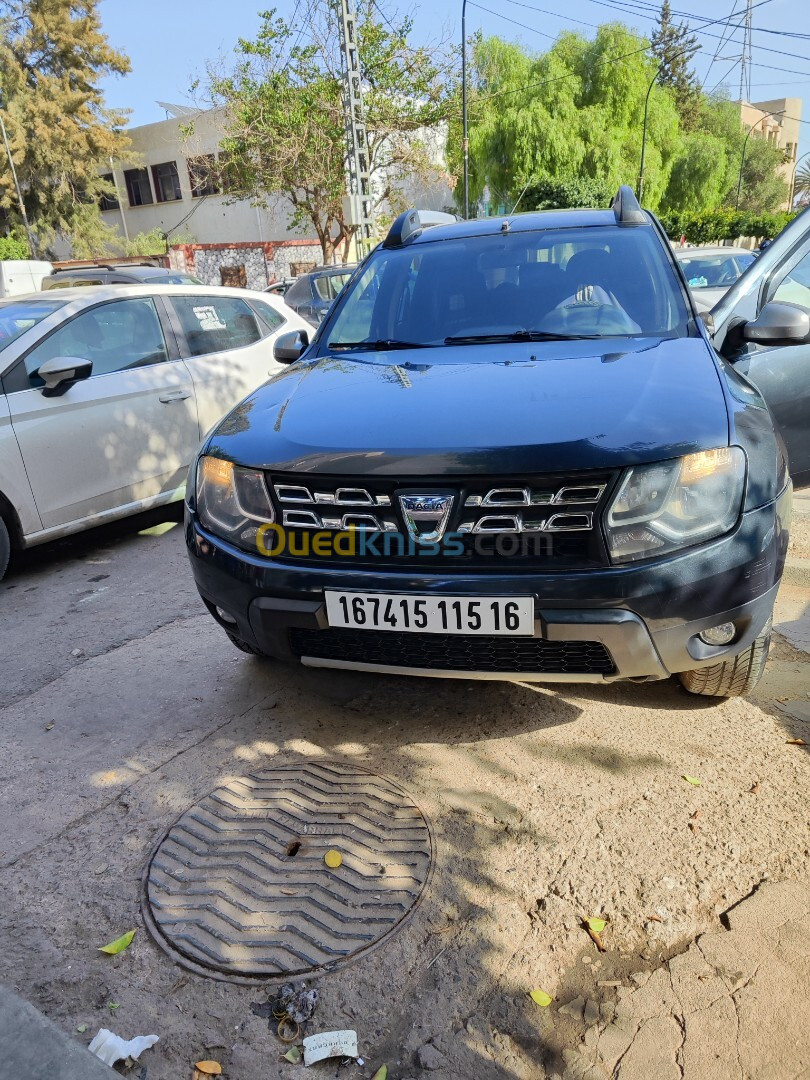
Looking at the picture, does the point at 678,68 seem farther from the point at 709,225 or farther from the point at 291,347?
the point at 291,347

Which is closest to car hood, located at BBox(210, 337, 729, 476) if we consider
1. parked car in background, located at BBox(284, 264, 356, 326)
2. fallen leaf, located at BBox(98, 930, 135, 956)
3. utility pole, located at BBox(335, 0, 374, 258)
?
fallen leaf, located at BBox(98, 930, 135, 956)

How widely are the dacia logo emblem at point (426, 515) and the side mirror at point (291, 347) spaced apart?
1.58m

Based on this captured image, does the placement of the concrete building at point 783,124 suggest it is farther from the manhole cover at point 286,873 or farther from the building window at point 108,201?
the manhole cover at point 286,873

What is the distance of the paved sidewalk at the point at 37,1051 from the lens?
1.55m

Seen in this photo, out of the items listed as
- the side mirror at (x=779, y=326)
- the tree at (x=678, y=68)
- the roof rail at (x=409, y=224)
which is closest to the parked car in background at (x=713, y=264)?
the roof rail at (x=409, y=224)

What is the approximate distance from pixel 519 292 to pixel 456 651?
1.70 m

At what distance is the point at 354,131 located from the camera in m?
16.0

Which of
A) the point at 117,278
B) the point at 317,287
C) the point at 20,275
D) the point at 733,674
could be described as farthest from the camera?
the point at 20,275

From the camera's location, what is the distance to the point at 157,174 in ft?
118

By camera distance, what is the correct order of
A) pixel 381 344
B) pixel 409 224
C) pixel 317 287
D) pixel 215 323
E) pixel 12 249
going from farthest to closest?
1. pixel 12 249
2. pixel 317 287
3. pixel 215 323
4. pixel 409 224
5. pixel 381 344

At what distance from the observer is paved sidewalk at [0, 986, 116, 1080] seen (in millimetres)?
1552

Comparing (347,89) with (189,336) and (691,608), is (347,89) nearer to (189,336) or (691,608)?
(189,336)

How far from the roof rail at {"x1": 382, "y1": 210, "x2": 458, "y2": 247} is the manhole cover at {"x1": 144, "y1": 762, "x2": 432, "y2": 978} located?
2609mm

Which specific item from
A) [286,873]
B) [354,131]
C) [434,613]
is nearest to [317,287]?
[354,131]
